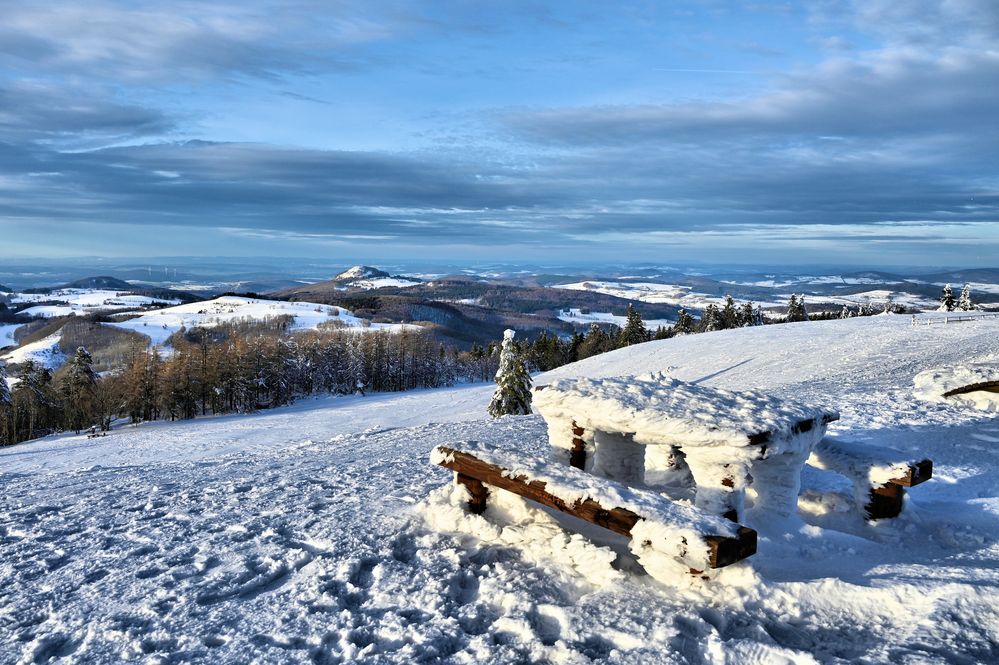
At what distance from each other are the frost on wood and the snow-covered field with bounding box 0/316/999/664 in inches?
131

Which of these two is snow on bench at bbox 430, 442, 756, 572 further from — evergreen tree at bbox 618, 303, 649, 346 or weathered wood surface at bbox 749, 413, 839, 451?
evergreen tree at bbox 618, 303, 649, 346

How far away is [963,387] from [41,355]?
15405 centimetres

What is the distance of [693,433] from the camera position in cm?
559

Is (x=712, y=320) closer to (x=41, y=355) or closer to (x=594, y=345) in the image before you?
(x=594, y=345)

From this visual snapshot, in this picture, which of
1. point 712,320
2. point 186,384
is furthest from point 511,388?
point 712,320

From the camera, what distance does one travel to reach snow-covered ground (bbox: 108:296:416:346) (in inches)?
5738

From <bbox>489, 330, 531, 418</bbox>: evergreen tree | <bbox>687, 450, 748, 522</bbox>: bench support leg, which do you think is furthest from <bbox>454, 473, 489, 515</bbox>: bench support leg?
<bbox>489, 330, 531, 418</bbox>: evergreen tree

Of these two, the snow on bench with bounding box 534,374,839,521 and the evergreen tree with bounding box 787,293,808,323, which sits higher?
the snow on bench with bounding box 534,374,839,521

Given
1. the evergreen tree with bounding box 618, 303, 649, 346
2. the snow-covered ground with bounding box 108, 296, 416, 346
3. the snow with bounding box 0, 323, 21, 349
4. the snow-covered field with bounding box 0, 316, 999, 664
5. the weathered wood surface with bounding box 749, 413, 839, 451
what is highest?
the weathered wood surface with bounding box 749, 413, 839, 451

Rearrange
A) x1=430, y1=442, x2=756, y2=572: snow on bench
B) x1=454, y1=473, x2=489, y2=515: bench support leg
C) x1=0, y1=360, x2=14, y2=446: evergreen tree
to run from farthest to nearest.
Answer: x1=0, y1=360, x2=14, y2=446: evergreen tree, x1=454, y1=473, x2=489, y2=515: bench support leg, x1=430, y1=442, x2=756, y2=572: snow on bench

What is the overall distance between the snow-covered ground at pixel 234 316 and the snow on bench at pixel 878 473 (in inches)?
5037

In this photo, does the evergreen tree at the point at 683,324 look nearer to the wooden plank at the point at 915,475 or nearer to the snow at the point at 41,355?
the wooden plank at the point at 915,475

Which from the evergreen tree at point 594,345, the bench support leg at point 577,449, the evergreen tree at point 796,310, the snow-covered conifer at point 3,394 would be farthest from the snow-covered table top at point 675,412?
the evergreen tree at point 796,310

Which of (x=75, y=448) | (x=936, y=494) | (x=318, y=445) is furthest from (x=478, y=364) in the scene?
(x=936, y=494)
